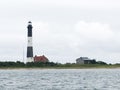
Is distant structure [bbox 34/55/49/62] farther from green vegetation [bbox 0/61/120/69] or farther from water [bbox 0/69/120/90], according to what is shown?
water [bbox 0/69/120/90]

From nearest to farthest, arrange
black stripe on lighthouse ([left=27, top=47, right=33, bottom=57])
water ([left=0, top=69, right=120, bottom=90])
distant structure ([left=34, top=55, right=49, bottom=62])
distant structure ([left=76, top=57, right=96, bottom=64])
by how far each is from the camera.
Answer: water ([left=0, top=69, right=120, bottom=90]) → black stripe on lighthouse ([left=27, top=47, right=33, bottom=57]) → distant structure ([left=34, top=55, right=49, bottom=62]) → distant structure ([left=76, top=57, right=96, bottom=64])

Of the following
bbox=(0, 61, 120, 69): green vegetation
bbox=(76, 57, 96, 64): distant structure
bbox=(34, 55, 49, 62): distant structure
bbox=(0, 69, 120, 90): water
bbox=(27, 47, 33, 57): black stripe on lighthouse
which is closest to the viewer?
bbox=(0, 69, 120, 90): water

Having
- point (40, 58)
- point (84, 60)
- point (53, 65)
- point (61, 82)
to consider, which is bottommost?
point (61, 82)

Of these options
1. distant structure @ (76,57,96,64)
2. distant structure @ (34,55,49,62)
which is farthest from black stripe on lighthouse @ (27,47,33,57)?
distant structure @ (76,57,96,64)

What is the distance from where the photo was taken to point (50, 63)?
416ft

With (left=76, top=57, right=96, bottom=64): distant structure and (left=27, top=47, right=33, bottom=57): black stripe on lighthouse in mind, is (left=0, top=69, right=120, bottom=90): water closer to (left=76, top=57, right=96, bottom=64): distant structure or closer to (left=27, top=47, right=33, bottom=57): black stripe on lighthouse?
(left=27, top=47, right=33, bottom=57): black stripe on lighthouse

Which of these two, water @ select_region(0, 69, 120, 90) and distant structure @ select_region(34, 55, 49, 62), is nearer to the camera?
water @ select_region(0, 69, 120, 90)

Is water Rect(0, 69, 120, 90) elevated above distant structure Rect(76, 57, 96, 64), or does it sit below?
below

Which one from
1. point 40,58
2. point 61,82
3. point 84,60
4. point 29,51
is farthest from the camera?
point 84,60

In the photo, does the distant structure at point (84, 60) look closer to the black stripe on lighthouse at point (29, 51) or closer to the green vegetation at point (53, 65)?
the green vegetation at point (53, 65)

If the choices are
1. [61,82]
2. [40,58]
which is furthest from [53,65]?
[61,82]

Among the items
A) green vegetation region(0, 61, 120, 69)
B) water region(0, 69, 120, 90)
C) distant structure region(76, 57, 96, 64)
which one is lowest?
water region(0, 69, 120, 90)

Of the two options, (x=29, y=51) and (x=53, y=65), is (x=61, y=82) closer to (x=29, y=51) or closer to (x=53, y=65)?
(x=29, y=51)

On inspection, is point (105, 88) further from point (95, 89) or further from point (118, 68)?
point (118, 68)
